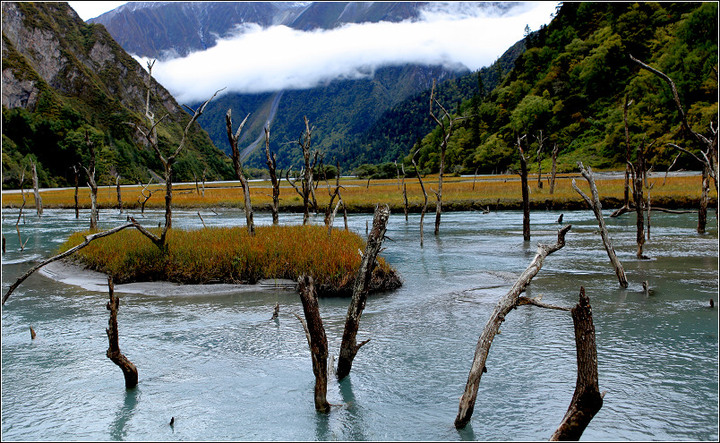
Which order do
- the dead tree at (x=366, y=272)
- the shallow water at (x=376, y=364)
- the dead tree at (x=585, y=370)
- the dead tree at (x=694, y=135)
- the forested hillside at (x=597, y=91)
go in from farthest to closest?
the forested hillside at (x=597, y=91)
the dead tree at (x=694, y=135)
the dead tree at (x=366, y=272)
the shallow water at (x=376, y=364)
the dead tree at (x=585, y=370)

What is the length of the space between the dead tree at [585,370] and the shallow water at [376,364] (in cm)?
192

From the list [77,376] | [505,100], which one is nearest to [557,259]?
[77,376]

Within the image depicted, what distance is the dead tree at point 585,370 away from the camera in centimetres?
615

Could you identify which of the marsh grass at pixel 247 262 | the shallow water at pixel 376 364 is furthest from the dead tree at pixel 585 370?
the marsh grass at pixel 247 262

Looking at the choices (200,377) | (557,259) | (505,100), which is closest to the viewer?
(200,377)

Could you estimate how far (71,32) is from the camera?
192750mm

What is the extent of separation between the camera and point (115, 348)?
352 inches

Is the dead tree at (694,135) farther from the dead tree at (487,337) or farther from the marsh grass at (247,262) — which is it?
the marsh grass at (247,262)

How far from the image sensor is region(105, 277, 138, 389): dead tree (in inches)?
333

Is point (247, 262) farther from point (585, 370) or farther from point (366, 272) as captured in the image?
point (585, 370)

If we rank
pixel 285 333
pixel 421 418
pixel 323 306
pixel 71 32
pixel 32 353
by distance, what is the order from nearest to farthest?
pixel 421 418 → pixel 32 353 → pixel 285 333 → pixel 323 306 → pixel 71 32

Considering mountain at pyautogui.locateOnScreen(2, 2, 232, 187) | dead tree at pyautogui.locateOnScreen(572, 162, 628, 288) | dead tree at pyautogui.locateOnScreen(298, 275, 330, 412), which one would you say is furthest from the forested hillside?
dead tree at pyautogui.locateOnScreen(298, 275, 330, 412)

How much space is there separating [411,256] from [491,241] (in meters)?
6.05

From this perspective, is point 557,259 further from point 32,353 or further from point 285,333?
point 32,353
